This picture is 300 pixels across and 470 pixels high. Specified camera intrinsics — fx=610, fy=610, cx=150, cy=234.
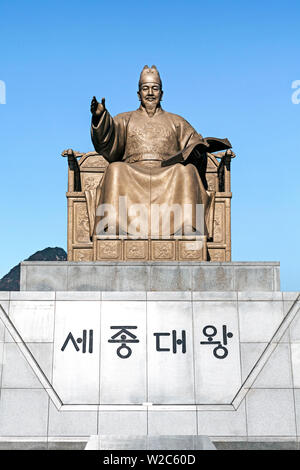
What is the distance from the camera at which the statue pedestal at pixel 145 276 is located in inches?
330

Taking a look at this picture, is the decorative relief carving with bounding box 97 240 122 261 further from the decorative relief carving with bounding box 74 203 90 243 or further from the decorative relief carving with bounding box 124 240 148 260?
the decorative relief carving with bounding box 74 203 90 243

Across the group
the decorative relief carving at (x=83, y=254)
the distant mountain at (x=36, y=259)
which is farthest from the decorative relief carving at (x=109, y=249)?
the distant mountain at (x=36, y=259)

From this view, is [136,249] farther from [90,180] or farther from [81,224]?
[90,180]

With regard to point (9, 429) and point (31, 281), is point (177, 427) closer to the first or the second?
point (9, 429)

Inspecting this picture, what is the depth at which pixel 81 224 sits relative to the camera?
10.2 metres

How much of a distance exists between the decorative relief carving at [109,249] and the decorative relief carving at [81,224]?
3.55 ft

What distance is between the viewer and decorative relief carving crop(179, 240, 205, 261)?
901 centimetres

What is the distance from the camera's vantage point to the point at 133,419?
7387 mm

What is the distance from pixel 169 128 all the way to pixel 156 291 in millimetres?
3953

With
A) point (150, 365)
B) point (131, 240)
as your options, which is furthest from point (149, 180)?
point (150, 365)

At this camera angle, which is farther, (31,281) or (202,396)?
(31,281)

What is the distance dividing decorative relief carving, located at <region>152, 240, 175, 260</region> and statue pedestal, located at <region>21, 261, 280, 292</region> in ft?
1.86

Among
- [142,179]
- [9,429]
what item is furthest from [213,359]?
[142,179]


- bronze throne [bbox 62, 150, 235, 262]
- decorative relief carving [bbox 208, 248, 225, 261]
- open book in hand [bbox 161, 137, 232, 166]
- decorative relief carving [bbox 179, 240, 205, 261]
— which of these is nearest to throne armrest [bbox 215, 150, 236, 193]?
bronze throne [bbox 62, 150, 235, 262]
